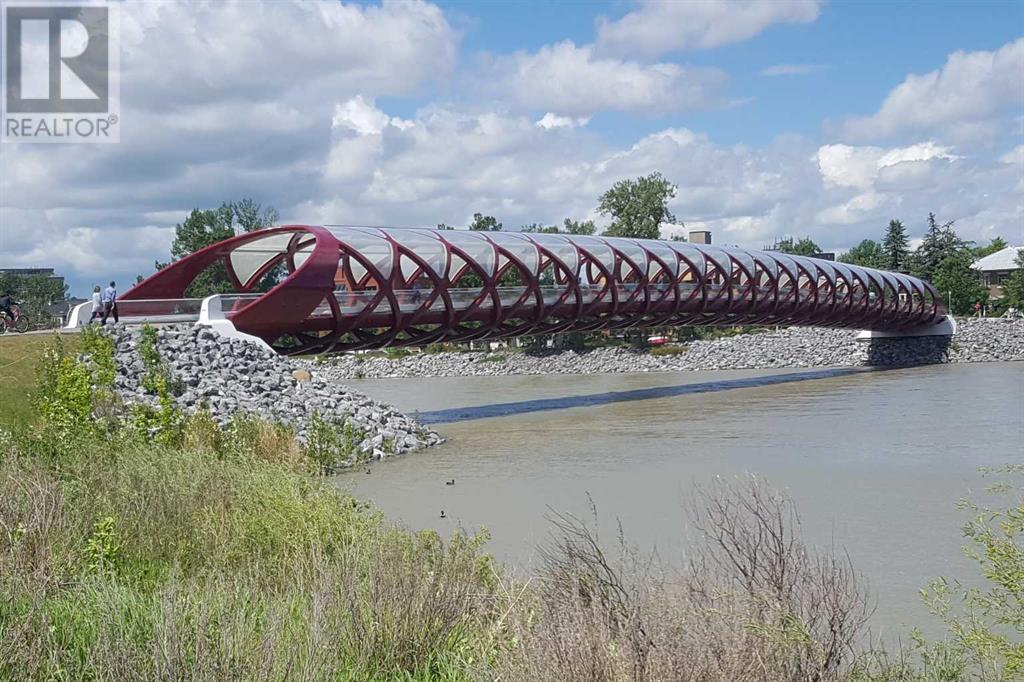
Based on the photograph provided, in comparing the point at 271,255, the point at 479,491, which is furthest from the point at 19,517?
the point at 271,255

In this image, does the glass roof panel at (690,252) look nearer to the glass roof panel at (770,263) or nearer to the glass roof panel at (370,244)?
the glass roof panel at (770,263)

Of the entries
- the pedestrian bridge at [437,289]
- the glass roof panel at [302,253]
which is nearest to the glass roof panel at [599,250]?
the pedestrian bridge at [437,289]

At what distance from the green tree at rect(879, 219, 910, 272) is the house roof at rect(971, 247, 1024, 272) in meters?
13.4

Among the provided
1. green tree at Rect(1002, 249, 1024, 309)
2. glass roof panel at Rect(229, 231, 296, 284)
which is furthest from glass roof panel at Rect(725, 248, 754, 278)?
green tree at Rect(1002, 249, 1024, 309)

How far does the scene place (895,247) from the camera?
3666 inches

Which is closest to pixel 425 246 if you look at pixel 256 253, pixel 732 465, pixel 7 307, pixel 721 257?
pixel 256 253

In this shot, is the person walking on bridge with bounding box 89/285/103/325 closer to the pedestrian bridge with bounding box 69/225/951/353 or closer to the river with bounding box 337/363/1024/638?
the pedestrian bridge with bounding box 69/225/951/353

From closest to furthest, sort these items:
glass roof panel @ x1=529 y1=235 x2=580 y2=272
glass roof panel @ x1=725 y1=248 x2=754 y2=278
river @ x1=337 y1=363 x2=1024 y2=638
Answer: river @ x1=337 y1=363 x2=1024 y2=638
glass roof panel @ x1=529 y1=235 x2=580 y2=272
glass roof panel @ x1=725 y1=248 x2=754 y2=278

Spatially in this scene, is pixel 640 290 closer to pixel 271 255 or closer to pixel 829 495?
pixel 271 255

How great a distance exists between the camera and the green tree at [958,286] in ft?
268

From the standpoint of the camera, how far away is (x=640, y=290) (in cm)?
4019

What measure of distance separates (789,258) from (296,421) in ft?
118

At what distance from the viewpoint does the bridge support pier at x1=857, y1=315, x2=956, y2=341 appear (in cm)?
6419

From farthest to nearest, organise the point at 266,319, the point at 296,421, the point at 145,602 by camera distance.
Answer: the point at 266,319, the point at 296,421, the point at 145,602
